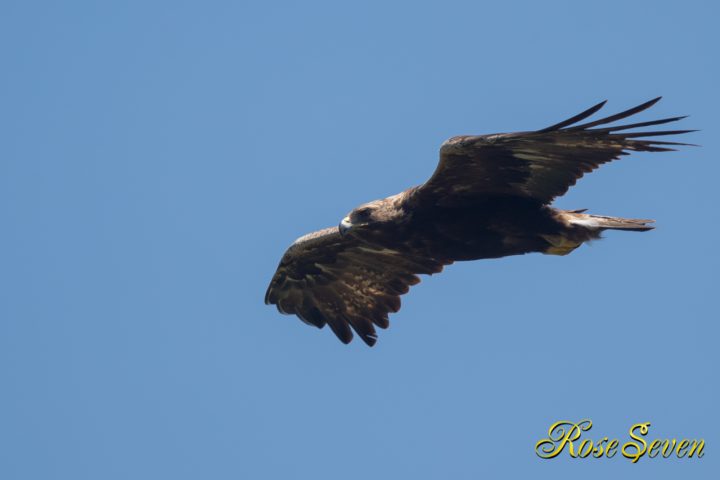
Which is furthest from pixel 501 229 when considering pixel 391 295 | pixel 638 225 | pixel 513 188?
pixel 391 295

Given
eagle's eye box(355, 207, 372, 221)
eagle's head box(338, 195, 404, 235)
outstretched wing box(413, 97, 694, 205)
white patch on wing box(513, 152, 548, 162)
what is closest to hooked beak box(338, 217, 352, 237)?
eagle's head box(338, 195, 404, 235)

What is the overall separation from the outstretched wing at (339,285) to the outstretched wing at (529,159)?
2335 mm

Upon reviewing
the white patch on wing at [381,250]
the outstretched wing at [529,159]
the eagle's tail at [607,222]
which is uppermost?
the white patch on wing at [381,250]

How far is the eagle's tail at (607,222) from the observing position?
14180 mm

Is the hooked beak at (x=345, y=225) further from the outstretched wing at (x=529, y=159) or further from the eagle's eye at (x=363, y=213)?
the outstretched wing at (x=529, y=159)

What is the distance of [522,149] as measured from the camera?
13688mm

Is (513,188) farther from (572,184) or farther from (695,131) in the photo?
(695,131)

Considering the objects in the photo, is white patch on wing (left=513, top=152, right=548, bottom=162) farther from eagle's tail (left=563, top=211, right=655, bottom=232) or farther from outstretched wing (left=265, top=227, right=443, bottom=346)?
outstretched wing (left=265, top=227, right=443, bottom=346)

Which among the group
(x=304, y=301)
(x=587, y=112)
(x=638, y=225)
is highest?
(x=304, y=301)

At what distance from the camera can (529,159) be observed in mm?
13867

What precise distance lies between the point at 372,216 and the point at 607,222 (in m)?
2.71

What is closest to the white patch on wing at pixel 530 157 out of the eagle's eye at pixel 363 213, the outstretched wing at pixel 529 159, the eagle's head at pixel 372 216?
the outstretched wing at pixel 529 159

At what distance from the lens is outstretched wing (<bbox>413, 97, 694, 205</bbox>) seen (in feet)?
43.7

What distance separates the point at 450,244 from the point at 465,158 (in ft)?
4.11
